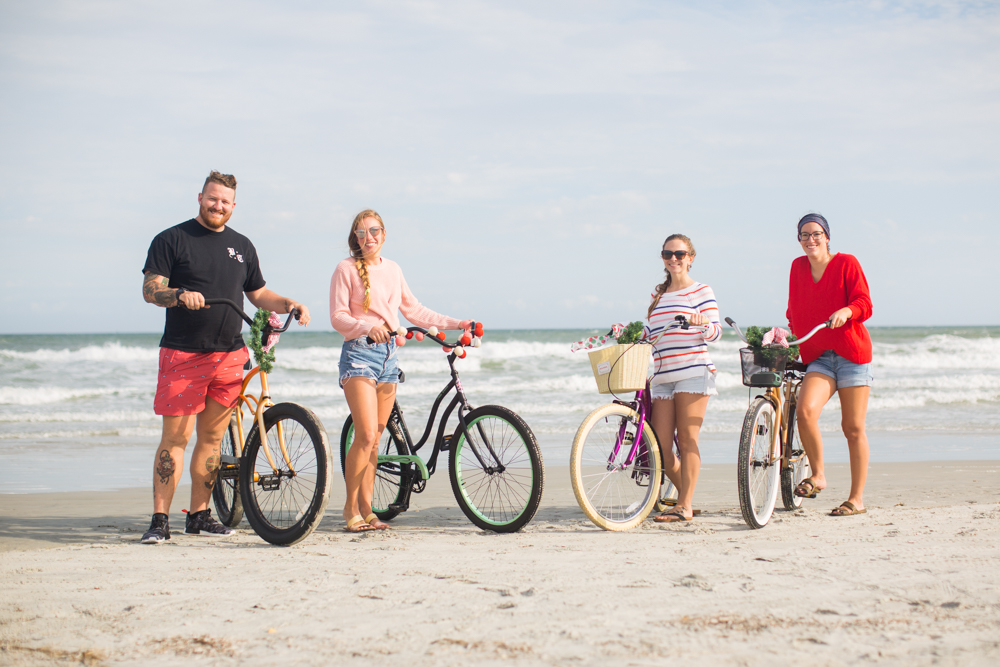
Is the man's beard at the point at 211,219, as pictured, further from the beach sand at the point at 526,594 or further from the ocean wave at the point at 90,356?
A: the ocean wave at the point at 90,356

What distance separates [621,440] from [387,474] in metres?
1.59

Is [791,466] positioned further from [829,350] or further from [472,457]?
[472,457]

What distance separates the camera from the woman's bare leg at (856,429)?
4.82 metres

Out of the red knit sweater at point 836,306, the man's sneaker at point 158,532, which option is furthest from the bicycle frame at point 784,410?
the man's sneaker at point 158,532

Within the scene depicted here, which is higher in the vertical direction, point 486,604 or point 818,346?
point 818,346

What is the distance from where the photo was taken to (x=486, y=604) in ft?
9.88

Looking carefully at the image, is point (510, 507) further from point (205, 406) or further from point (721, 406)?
point (721, 406)

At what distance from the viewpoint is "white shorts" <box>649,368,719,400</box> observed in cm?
465

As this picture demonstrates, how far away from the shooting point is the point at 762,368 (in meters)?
4.68

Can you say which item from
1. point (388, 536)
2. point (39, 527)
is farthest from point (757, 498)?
point (39, 527)

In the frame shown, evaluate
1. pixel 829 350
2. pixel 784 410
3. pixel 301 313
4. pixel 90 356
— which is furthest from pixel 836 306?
pixel 90 356

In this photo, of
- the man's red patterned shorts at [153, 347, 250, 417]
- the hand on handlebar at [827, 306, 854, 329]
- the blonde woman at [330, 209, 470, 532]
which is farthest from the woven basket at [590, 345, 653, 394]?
the man's red patterned shorts at [153, 347, 250, 417]

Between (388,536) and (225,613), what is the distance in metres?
1.58

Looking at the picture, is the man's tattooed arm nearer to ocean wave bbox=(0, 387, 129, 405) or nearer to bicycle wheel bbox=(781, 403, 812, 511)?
bicycle wheel bbox=(781, 403, 812, 511)
